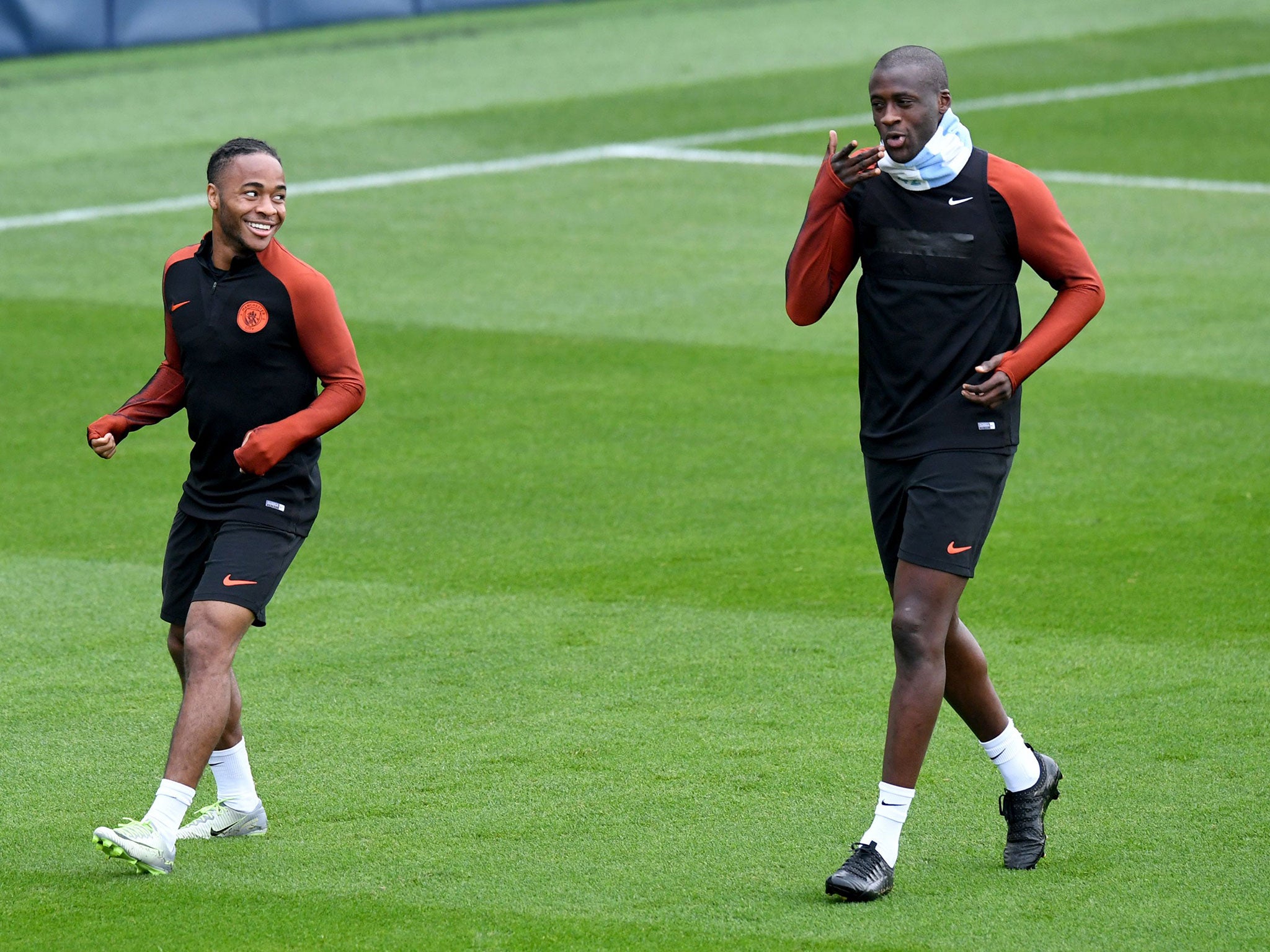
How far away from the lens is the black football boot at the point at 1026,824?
20.2 ft

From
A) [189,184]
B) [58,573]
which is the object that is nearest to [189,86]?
[189,184]

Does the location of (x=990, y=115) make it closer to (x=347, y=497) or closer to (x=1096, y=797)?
(x=347, y=497)

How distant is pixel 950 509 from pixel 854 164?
1.04 metres

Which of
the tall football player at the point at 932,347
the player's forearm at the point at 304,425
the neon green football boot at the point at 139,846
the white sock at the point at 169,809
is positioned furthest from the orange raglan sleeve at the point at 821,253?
the neon green football boot at the point at 139,846

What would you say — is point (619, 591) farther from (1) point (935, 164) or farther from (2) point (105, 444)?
(1) point (935, 164)

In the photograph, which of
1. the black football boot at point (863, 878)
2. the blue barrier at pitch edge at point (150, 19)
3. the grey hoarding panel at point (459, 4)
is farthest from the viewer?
the grey hoarding panel at point (459, 4)

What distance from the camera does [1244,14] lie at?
33.5m

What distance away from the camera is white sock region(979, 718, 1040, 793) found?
624cm

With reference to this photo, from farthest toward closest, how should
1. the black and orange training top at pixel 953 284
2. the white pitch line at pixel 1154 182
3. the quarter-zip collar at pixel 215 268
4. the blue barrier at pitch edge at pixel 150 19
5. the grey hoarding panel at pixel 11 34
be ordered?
1. the blue barrier at pitch edge at pixel 150 19
2. the grey hoarding panel at pixel 11 34
3. the white pitch line at pixel 1154 182
4. the quarter-zip collar at pixel 215 268
5. the black and orange training top at pixel 953 284

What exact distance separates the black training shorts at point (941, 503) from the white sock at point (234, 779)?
214 centimetres

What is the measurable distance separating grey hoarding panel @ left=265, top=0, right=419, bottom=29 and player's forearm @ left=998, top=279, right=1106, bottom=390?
963 inches

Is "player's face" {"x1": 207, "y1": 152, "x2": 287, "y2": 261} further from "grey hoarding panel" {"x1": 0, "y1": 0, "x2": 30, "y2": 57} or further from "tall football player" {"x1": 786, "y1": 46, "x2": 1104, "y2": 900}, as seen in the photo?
"grey hoarding panel" {"x1": 0, "y1": 0, "x2": 30, "y2": 57}

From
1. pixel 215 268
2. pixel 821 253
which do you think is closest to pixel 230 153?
pixel 215 268

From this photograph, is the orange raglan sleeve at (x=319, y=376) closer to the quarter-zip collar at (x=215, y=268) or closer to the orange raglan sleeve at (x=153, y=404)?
the quarter-zip collar at (x=215, y=268)
